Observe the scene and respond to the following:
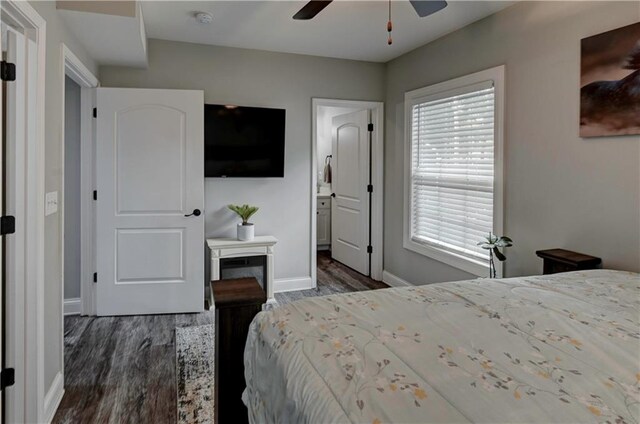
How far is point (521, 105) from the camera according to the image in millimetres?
2959

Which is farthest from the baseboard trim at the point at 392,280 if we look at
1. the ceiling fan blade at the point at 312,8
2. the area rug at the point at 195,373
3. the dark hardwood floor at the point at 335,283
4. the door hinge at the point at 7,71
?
the door hinge at the point at 7,71

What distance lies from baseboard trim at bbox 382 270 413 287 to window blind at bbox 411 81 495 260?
1.78 ft

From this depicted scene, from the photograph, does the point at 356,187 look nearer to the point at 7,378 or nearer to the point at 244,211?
the point at 244,211

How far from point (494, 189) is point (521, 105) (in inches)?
25.1

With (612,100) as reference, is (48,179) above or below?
below

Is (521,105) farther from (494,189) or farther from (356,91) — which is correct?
(356,91)

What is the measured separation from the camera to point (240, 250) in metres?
3.88

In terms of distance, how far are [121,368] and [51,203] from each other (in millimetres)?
1173

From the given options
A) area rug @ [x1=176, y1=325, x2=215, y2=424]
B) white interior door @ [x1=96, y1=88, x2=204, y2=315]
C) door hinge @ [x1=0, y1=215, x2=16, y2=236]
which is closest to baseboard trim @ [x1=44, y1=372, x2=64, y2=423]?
area rug @ [x1=176, y1=325, x2=215, y2=424]

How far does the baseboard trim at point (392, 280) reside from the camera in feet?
14.6

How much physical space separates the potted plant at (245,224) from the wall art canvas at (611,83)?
2.76 m

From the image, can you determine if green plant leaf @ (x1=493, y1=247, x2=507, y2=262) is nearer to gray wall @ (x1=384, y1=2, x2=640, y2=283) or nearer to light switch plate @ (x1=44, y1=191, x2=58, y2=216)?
gray wall @ (x1=384, y1=2, x2=640, y2=283)

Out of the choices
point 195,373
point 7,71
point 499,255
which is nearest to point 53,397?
point 195,373

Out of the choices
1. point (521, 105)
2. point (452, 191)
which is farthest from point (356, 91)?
point (521, 105)
